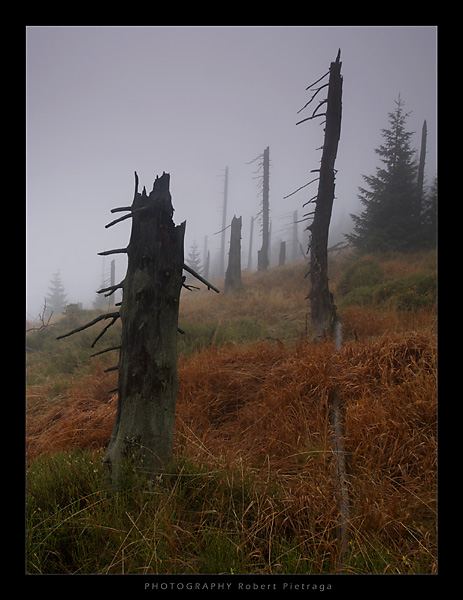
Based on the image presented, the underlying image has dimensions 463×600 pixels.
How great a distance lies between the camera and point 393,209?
1247 centimetres

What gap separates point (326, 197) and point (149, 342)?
5.54 meters

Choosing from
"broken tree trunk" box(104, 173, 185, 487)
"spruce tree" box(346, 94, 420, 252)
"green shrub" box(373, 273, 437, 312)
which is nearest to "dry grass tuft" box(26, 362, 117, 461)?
"broken tree trunk" box(104, 173, 185, 487)

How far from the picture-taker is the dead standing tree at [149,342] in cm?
191

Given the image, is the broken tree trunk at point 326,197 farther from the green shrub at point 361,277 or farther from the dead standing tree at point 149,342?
the dead standing tree at point 149,342

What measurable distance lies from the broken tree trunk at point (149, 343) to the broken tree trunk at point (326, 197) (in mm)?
4312

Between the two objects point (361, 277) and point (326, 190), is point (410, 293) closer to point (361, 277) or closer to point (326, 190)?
point (361, 277)

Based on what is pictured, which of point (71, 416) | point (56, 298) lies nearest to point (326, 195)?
point (71, 416)

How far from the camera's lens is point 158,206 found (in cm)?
205

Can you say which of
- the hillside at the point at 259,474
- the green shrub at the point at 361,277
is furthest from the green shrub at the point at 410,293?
the hillside at the point at 259,474

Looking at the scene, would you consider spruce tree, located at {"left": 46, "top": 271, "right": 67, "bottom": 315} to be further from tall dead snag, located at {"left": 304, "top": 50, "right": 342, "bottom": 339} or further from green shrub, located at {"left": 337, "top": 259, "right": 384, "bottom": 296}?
tall dead snag, located at {"left": 304, "top": 50, "right": 342, "bottom": 339}

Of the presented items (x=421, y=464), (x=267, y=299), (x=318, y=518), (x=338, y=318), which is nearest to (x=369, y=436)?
(x=421, y=464)

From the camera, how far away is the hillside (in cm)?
141
